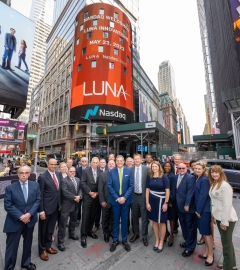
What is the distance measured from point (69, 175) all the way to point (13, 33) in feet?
78.7

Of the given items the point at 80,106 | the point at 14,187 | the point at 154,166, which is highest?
the point at 80,106

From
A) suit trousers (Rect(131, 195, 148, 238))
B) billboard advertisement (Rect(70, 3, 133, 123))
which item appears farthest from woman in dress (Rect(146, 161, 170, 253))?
billboard advertisement (Rect(70, 3, 133, 123))

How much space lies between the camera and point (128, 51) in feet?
131

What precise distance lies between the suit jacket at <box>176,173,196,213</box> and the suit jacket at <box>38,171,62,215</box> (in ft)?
9.89

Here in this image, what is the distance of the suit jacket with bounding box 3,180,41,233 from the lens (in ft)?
9.11

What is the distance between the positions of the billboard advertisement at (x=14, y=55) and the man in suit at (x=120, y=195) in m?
20.5

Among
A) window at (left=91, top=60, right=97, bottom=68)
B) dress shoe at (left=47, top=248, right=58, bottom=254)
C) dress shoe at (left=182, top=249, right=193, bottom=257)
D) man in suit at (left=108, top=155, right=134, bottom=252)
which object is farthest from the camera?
window at (left=91, top=60, right=97, bottom=68)

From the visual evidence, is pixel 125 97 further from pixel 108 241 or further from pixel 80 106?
pixel 108 241

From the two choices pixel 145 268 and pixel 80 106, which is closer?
pixel 145 268

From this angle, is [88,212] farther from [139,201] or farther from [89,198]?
[139,201]

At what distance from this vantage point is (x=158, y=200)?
12.6 ft

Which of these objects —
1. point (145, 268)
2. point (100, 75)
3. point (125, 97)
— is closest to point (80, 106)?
point (100, 75)

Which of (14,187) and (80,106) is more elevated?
(80,106)

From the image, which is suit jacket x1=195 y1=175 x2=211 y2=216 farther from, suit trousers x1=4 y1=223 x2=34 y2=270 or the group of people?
suit trousers x1=4 y1=223 x2=34 y2=270
